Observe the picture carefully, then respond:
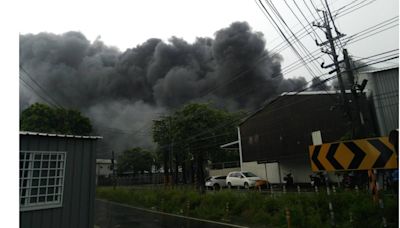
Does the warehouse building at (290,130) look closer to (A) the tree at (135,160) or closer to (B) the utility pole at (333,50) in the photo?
(B) the utility pole at (333,50)

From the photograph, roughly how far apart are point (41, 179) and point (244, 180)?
16488mm

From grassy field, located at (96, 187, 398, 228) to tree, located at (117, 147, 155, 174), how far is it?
4359 centimetres

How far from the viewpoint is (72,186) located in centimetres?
796

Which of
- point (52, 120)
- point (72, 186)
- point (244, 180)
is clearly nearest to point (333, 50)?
point (244, 180)

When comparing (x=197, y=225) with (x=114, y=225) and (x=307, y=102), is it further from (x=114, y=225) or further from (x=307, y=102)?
(x=307, y=102)

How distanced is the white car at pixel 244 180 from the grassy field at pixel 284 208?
6992 mm

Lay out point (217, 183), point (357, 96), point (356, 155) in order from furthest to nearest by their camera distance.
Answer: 1. point (217, 183)
2. point (357, 96)
3. point (356, 155)

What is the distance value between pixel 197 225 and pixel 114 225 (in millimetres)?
3368

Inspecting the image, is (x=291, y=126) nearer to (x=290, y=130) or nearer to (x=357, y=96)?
(x=290, y=130)

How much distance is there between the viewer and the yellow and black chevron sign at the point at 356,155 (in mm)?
4961

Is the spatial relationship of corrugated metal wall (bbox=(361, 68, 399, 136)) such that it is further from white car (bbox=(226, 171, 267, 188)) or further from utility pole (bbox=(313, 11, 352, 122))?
white car (bbox=(226, 171, 267, 188))

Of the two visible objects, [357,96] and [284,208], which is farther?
[357,96]

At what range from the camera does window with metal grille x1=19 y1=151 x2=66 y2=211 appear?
6988 mm

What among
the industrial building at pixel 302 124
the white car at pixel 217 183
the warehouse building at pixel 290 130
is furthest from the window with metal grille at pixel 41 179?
the white car at pixel 217 183
